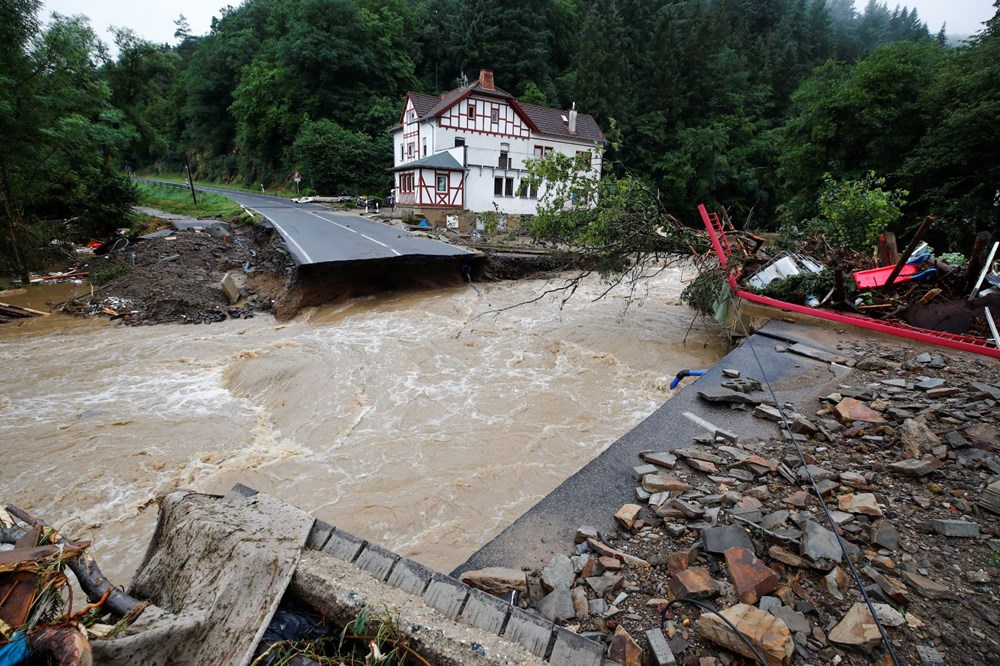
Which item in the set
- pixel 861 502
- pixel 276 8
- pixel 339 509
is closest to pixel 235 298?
pixel 339 509

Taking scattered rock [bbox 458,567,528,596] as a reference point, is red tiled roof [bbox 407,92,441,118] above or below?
above

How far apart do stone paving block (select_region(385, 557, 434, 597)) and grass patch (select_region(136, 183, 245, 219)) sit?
2698 centimetres

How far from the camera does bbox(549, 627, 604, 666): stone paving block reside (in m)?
2.07

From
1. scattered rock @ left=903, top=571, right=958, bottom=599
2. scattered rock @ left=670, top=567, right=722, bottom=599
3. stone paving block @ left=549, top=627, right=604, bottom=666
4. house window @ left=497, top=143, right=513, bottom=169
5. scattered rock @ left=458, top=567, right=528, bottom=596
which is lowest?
scattered rock @ left=458, top=567, right=528, bottom=596

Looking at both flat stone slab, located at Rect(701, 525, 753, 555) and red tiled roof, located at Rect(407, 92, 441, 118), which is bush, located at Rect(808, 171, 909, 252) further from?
red tiled roof, located at Rect(407, 92, 441, 118)

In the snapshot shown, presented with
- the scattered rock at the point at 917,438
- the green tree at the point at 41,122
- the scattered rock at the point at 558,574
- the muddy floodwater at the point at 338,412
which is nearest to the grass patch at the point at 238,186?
the green tree at the point at 41,122

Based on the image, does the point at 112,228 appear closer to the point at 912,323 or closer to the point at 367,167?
the point at 367,167

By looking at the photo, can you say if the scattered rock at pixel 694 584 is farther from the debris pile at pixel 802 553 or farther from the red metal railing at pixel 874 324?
the red metal railing at pixel 874 324

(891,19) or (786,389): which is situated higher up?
(891,19)

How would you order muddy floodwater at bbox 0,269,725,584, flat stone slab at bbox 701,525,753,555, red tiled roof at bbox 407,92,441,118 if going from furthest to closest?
red tiled roof at bbox 407,92,441,118
muddy floodwater at bbox 0,269,725,584
flat stone slab at bbox 701,525,753,555

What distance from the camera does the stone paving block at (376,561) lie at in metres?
2.40

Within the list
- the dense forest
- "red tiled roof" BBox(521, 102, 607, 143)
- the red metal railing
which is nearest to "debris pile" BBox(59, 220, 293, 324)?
the dense forest

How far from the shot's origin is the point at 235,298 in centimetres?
1470

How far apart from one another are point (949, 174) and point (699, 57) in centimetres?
3064
